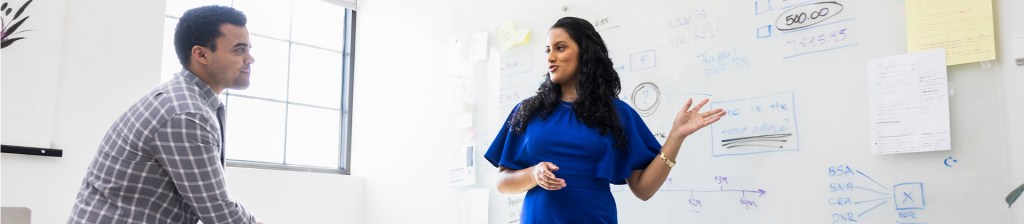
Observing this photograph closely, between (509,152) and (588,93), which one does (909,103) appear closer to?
(588,93)

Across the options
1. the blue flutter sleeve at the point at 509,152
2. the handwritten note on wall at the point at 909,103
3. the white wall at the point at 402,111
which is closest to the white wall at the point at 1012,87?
the handwritten note on wall at the point at 909,103

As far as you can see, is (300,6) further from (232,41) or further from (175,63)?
(232,41)

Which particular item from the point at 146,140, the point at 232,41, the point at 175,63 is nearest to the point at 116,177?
the point at 146,140

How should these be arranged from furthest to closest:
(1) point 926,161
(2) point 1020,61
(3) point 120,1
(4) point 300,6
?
(4) point 300,6, (3) point 120,1, (1) point 926,161, (2) point 1020,61

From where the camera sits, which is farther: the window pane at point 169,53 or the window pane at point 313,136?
the window pane at point 313,136

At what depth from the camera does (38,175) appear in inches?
135

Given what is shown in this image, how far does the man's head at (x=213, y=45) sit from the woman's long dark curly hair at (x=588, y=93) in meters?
0.74

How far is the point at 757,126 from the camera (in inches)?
98.4

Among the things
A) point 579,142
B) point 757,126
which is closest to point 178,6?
point 579,142

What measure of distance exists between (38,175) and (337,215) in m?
1.38

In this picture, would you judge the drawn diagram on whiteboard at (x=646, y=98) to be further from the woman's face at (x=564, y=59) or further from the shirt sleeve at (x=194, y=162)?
the shirt sleeve at (x=194, y=162)

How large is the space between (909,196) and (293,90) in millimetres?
3175

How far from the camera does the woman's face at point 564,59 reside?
224 centimetres

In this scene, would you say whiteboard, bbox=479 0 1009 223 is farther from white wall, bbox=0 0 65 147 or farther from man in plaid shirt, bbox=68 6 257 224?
white wall, bbox=0 0 65 147
